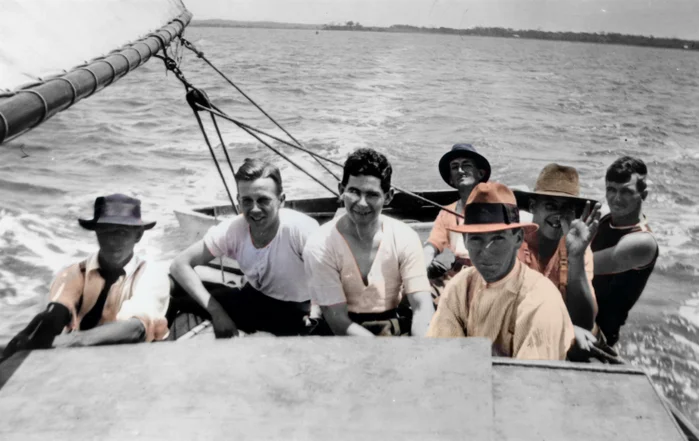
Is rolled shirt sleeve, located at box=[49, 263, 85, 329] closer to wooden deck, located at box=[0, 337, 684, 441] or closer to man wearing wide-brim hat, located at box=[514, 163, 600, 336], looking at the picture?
wooden deck, located at box=[0, 337, 684, 441]

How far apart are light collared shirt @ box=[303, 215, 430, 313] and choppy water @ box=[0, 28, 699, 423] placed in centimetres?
287

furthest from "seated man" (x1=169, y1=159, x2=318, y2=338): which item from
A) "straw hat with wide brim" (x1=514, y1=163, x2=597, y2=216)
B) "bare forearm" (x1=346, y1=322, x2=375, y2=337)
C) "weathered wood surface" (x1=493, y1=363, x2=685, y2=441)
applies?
"weathered wood surface" (x1=493, y1=363, x2=685, y2=441)

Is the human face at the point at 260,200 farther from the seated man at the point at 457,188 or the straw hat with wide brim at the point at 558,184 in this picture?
the straw hat with wide brim at the point at 558,184

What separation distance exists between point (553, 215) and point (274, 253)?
4.41ft

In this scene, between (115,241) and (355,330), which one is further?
(115,241)

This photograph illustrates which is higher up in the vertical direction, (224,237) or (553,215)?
(553,215)

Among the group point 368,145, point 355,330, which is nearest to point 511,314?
point 355,330

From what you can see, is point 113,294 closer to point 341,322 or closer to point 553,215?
point 341,322

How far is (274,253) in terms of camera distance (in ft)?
9.40

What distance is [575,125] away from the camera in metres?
17.9

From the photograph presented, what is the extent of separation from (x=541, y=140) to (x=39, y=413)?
1561 cm

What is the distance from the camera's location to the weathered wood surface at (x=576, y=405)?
4.29 feet

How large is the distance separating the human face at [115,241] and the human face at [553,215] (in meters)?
1.87

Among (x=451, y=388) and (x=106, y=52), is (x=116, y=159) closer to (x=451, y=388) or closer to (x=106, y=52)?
(x=106, y=52)
